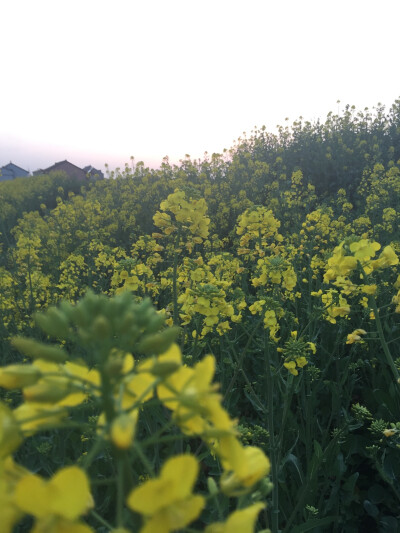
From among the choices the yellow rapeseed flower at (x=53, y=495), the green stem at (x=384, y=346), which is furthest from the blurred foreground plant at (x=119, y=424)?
the green stem at (x=384, y=346)

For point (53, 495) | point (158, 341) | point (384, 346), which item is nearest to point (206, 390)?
point (158, 341)

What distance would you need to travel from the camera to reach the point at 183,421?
0.71m

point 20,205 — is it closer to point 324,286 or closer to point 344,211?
point 344,211

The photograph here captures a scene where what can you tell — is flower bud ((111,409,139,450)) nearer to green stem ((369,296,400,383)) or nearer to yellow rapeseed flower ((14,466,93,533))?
yellow rapeseed flower ((14,466,93,533))

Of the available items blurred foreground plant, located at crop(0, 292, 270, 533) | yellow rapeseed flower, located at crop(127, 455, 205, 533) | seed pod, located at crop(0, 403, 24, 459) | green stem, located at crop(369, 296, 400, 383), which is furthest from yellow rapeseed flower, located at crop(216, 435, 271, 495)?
green stem, located at crop(369, 296, 400, 383)

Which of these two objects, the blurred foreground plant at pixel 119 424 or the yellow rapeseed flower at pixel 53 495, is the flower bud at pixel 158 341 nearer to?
the blurred foreground plant at pixel 119 424

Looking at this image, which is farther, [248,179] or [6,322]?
[248,179]

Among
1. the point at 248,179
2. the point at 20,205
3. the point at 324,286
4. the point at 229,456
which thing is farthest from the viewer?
the point at 20,205

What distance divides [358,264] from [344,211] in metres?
6.53

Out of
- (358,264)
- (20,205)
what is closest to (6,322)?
(358,264)

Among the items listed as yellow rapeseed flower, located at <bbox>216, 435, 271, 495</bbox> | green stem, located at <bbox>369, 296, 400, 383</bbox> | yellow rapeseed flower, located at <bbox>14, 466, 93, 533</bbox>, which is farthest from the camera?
green stem, located at <bbox>369, 296, 400, 383</bbox>

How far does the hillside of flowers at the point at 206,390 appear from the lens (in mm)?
659

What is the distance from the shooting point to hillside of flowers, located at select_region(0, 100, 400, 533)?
66 centimetres

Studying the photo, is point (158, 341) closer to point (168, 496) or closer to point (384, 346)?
point (168, 496)
